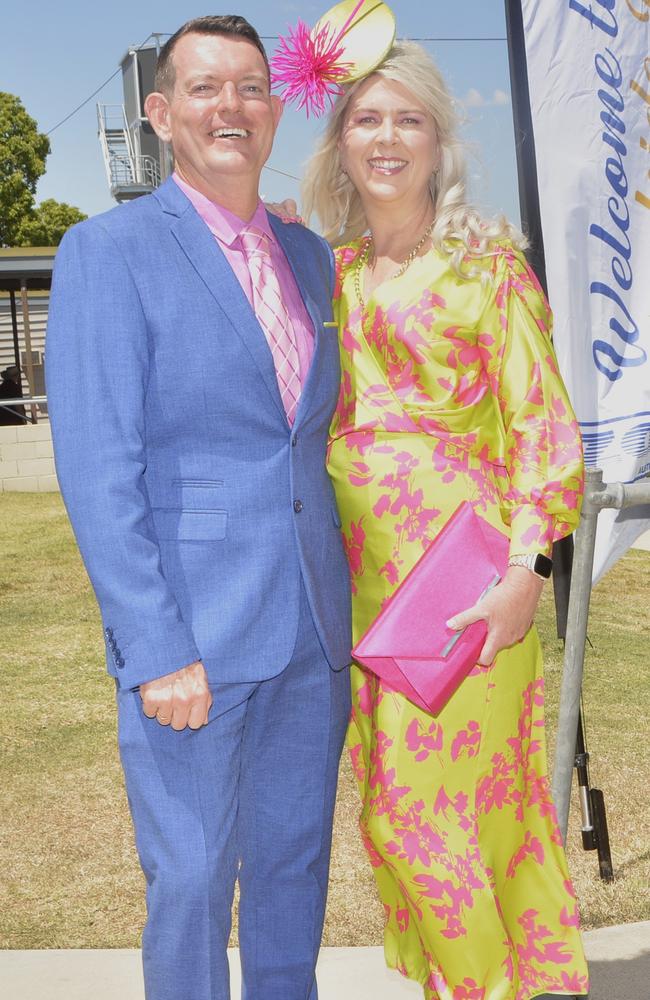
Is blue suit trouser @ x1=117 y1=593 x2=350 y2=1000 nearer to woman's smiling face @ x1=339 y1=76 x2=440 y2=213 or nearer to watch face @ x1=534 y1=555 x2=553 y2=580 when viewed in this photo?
watch face @ x1=534 y1=555 x2=553 y2=580

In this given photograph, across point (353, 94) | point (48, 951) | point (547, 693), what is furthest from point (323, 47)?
point (547, 693)

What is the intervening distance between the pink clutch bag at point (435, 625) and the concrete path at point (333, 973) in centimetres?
111

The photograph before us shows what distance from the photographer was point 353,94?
2.24 metres

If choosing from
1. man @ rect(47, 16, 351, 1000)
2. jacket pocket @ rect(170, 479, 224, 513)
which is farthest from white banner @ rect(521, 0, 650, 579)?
jacket pocket @ rect(170, 479, 224, 513)

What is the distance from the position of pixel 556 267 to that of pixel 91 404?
1.73 meters

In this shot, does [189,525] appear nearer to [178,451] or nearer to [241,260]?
[178,451]

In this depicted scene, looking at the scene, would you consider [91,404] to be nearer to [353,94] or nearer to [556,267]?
[353,94]

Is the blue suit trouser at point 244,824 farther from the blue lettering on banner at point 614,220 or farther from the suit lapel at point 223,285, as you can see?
the blue lettering on banner at point 614,220

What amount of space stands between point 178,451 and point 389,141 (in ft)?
2.46

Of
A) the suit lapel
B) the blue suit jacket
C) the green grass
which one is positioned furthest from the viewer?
the green grass

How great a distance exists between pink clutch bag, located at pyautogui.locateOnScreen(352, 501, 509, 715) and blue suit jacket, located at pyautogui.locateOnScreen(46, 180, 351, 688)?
13 cm

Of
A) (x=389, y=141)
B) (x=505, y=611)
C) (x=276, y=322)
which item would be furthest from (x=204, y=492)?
(x=389, y=141)

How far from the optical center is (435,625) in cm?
208

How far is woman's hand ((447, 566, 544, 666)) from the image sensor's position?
2084 millimetres
